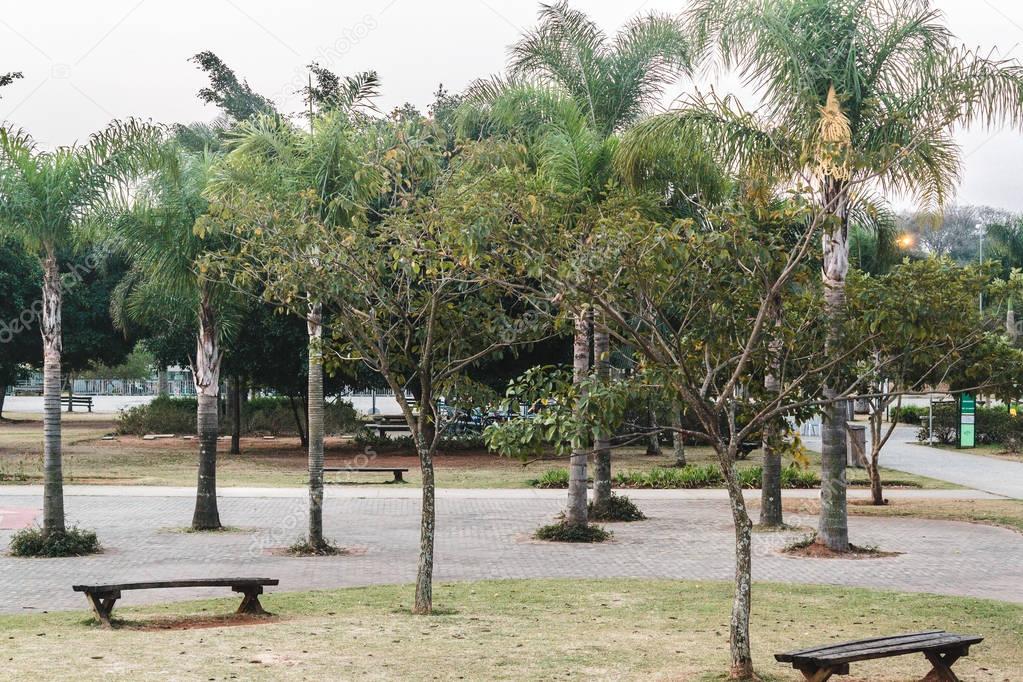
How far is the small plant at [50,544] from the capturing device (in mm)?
14117

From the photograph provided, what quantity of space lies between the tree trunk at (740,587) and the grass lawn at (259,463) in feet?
53.7

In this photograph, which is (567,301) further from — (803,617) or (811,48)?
(811,48)

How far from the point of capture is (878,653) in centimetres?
705

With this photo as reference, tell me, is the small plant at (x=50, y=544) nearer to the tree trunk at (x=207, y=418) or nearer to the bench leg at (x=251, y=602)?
the tree trunk at (x=207, y=418)

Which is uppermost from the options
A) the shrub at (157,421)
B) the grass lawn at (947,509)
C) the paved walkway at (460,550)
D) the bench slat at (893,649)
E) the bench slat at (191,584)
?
the shrub at (157,421)

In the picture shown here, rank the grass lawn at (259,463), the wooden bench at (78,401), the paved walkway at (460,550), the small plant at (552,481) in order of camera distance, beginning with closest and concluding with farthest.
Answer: the paved walkway at (460,550) < the small plant at (552,481) < the grass lawn at (259,463) < the wooden bench at (78,401)

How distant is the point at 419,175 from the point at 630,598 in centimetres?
446

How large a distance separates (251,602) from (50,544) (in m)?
5.08

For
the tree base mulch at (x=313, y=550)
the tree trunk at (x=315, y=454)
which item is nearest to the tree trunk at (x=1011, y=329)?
the tree trunk at (x=315, y=454)

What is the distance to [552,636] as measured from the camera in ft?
30.1

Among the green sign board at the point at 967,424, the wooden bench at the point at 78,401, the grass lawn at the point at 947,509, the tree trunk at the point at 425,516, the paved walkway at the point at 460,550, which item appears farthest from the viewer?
the wooden bench at the point at 78,401

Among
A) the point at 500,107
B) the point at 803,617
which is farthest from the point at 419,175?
the point at 500,107

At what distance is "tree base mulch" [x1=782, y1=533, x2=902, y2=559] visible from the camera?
47.5 ft

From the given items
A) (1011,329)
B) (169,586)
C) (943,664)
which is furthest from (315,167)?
(1011,329)
